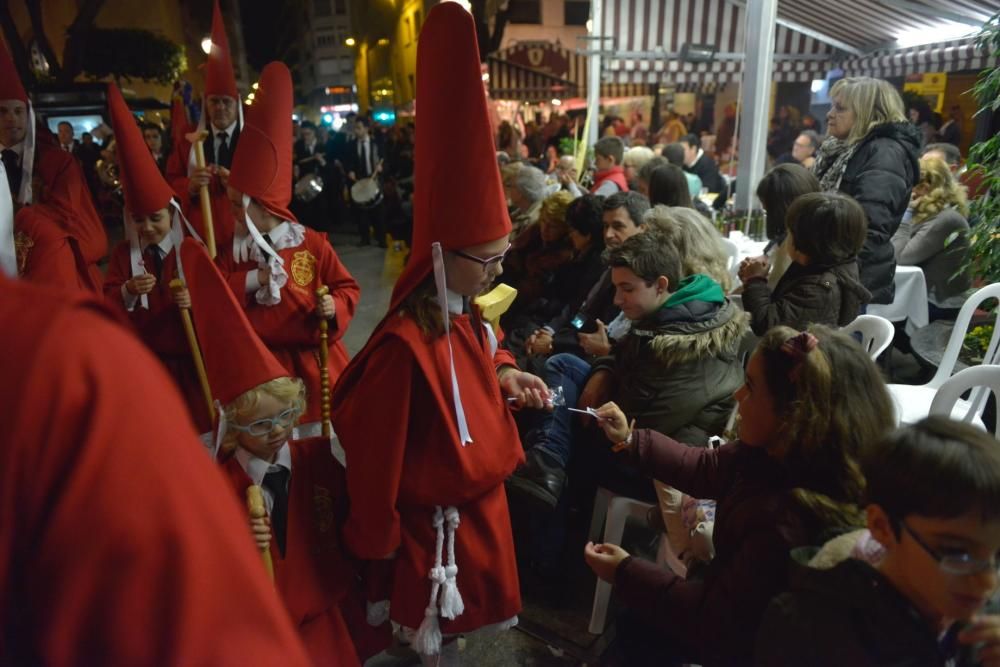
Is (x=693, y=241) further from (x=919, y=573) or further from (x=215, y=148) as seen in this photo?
(x=215, y=148)

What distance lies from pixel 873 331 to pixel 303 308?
2595 mm

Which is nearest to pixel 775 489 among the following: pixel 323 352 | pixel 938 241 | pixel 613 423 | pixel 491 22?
pixel 613 423

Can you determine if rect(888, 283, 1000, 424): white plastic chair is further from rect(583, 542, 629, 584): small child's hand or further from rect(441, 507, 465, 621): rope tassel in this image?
rect(441, 507, 465, 621): rope tassel

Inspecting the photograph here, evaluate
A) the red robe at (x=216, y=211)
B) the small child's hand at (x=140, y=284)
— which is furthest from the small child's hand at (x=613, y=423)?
the red robe at (x=216, y=211)

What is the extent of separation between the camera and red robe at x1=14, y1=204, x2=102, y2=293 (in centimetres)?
275

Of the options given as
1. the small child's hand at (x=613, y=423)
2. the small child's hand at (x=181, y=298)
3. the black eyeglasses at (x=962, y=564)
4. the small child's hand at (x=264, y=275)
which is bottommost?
the small child's hand at (x=613, y=423)

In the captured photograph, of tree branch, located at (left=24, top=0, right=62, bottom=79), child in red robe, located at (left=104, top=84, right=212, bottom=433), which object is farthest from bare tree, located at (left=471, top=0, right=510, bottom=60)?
child in red robe, located at (left=104, top=84, right=212, bottom=433)

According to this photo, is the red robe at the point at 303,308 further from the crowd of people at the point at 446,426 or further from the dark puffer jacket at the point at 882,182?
the dark puffer jacket at the point at 882,182

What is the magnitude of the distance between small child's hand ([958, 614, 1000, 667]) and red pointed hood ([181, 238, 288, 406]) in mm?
1530

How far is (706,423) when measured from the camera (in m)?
2.45

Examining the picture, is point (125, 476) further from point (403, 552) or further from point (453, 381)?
point (403, 552)

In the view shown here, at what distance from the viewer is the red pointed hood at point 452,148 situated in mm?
1640

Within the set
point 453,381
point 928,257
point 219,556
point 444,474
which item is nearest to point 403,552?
point 444,474

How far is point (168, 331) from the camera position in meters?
2.84
